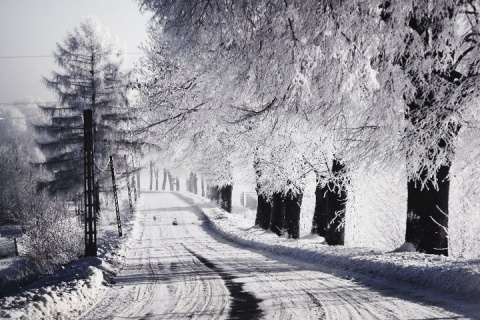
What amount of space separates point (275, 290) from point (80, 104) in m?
26.7

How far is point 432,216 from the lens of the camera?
32.8 feet

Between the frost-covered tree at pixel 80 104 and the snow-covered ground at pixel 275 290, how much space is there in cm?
2027

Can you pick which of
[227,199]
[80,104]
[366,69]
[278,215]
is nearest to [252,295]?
[366,69]

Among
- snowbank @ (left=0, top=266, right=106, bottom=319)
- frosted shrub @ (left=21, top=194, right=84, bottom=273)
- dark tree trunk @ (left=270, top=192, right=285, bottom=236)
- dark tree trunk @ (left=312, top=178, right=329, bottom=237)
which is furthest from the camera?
dark tree trunk @ (left=270, top=192, right=285, bottom=236)

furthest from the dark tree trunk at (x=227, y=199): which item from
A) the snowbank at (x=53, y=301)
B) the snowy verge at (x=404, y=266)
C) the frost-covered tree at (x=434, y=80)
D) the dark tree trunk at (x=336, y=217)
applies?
the snowbank at (x=53, y=301)

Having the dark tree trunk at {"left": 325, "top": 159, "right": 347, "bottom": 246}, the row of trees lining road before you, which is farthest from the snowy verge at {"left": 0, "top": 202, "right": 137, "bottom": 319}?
the dark tree trunk at {"left": 325, "top": 159, "right": 347, "bottom": 246}

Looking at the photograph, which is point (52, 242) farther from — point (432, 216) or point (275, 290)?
point (432, 216)

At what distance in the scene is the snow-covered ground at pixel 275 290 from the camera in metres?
6.11

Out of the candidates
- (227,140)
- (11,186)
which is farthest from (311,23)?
(11,186)

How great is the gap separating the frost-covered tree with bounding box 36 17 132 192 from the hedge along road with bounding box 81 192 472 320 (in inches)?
808

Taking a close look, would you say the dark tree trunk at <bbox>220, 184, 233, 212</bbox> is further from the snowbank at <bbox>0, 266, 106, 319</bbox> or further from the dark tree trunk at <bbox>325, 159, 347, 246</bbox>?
the snowbank at <bbox>0, 266, 106, 319</bbox>

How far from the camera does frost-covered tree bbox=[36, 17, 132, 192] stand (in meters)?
30.4

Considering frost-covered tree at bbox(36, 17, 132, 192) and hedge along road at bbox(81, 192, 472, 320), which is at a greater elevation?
frost-covered tree at bbox(36, 17, 132, 192)

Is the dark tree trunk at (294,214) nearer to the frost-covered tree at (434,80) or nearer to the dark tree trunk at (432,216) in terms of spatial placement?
the dark tree trunk at (432,216)
